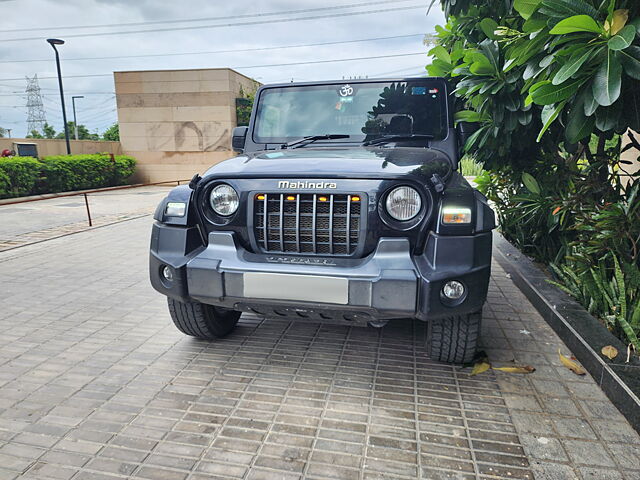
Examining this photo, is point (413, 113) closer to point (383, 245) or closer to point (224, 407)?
point (383, 245)

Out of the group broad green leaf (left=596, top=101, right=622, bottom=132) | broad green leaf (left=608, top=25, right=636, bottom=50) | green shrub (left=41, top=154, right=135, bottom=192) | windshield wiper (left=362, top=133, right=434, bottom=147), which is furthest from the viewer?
green shrub (left=41, top=154, right=135, bottom=192)

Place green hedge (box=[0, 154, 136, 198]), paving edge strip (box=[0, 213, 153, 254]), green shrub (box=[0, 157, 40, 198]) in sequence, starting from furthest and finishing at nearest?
green hedge (box=[0, 154, 136, 198]), green shrub (box=[0, 157, 40, 198]), paving edge strip (box=[0, 213, 153, 254])

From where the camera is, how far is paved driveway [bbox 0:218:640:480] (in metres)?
2.20

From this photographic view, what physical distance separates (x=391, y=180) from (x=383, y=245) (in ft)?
1.26

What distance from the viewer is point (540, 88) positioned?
92.6 inches

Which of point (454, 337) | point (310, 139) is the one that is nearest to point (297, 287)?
point (454, 337)

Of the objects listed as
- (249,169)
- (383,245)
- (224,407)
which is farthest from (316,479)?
(249,169)

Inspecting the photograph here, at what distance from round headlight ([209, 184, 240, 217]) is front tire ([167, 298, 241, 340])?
0.72m

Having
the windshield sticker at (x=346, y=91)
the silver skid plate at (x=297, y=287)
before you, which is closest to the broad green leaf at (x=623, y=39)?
the silver skid plate at (x=297, y=287)

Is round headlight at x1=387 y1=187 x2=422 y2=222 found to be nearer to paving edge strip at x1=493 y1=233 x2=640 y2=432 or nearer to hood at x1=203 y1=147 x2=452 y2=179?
hood at x1=203 y1=147 x2=452 y2=179

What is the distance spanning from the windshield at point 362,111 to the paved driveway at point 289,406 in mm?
1645

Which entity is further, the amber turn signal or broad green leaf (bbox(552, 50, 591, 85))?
the amber turn signal

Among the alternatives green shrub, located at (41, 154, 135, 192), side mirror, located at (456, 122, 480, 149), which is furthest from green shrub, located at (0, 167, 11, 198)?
side mirror, located at (456, 122, 480, 149)

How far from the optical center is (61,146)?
19.6 meters
